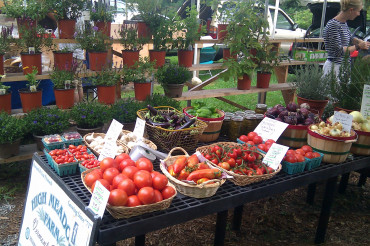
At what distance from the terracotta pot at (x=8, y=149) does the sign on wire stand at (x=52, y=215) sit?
1.32 metres

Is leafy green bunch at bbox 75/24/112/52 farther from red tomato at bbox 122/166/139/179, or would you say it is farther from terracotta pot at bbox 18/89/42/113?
red tomato at bbox 122/166/139/179

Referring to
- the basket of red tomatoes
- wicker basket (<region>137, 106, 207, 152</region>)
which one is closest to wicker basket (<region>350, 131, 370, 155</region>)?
wicker basket (<region>137, 106, 207, 152</region>)

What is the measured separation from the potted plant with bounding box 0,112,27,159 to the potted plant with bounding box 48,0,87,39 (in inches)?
41.0

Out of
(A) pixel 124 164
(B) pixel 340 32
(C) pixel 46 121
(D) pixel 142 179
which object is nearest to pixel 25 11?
(C) pixel 46 121

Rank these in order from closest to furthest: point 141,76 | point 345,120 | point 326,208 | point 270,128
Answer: point 345,120 → point 270,128 → point 326,208 → point 141,76

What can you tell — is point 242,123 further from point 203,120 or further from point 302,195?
point 302,195

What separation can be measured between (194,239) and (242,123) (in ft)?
3.30

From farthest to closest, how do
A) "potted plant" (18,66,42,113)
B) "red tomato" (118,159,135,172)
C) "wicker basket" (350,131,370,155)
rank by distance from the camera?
"potted plant" (18,66,42,113) → "wicker basket" (350,131,370,155) → "red tomato" (118,159,135,172)

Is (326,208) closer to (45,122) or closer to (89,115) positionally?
(89,115)

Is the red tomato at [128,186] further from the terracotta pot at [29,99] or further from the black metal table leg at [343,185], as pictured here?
the black metal table leg at [343,185]

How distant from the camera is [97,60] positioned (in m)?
3.79

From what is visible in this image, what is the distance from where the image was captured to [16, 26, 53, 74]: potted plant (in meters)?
3.47

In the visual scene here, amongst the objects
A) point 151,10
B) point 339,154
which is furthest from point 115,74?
point 339,154

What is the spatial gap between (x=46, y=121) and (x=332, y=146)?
248cm
